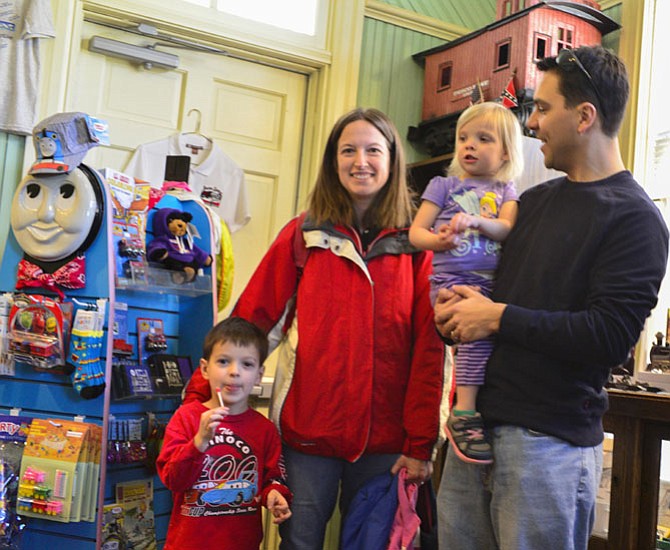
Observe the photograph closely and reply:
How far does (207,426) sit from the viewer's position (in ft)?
5.33

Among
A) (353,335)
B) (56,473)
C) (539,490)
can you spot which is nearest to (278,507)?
(353,335)

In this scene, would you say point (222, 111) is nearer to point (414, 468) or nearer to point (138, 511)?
point (138, 511)

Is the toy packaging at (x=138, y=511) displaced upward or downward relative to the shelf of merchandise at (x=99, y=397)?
downward

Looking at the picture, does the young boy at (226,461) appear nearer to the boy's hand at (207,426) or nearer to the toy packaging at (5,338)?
the boy's hand at (207,426)

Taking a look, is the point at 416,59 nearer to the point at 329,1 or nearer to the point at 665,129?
the point at 329,1

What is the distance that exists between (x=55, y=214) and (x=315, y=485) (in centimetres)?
109

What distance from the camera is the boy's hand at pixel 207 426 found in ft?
5.32

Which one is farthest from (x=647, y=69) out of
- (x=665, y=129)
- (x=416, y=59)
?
(x=416, y=59)

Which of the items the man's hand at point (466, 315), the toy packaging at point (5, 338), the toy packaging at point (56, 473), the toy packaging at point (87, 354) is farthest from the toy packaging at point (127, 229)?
the man's hand at point (466, 315)

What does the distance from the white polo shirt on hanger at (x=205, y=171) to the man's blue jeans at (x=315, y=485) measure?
1.71m

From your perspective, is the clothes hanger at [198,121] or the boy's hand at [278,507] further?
the clothes hanger at [198,121]

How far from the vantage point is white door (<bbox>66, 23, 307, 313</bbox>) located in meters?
3.19

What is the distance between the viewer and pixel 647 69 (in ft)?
9.84

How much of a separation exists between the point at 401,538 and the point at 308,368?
441mm
